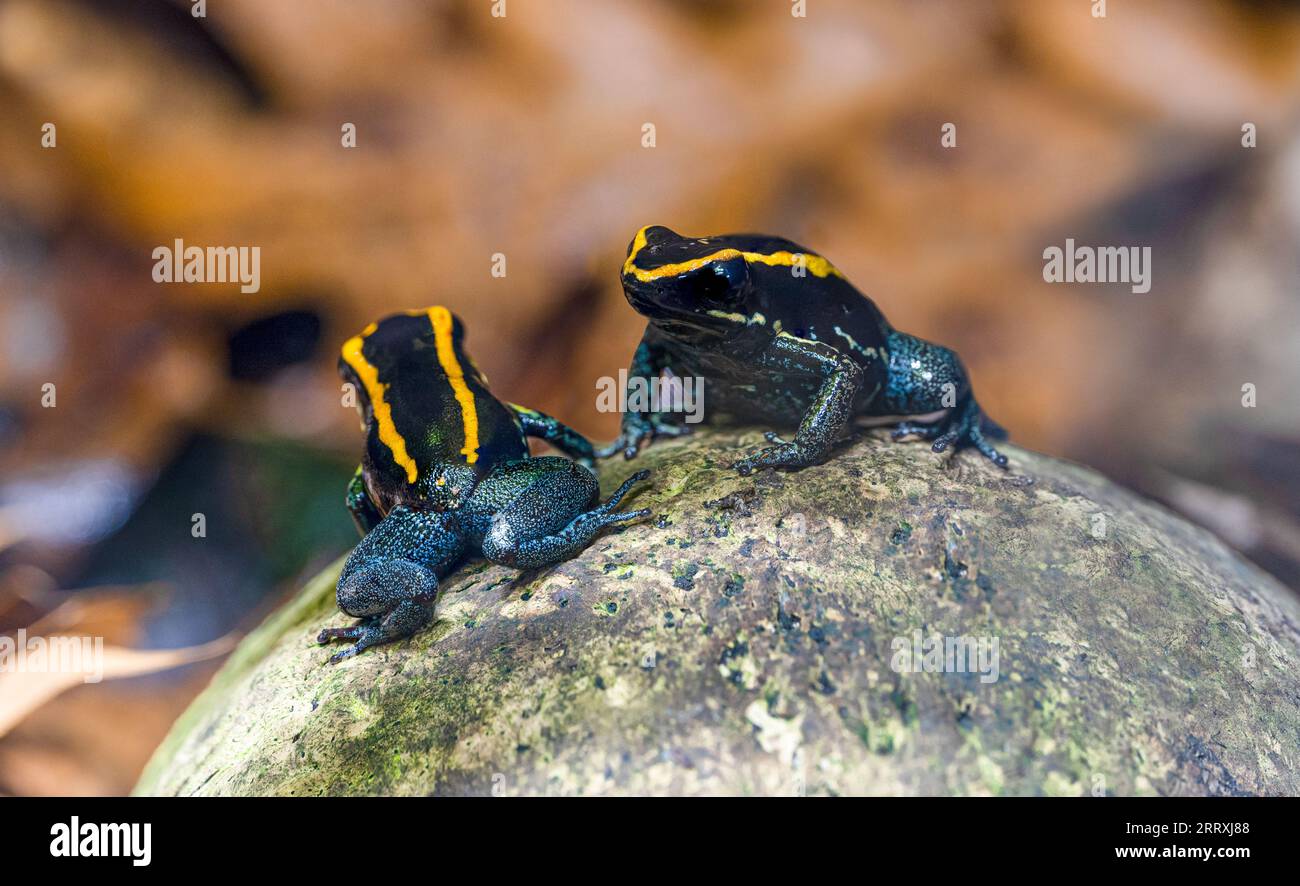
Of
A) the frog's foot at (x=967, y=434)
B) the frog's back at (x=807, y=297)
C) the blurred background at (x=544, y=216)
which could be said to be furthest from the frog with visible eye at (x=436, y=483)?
the blurred background at (x=544, y=216)

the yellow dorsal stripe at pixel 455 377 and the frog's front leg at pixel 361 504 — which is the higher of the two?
the yellow dorsal stripe at pixel 455 377

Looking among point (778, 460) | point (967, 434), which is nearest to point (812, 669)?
point (778, 460)

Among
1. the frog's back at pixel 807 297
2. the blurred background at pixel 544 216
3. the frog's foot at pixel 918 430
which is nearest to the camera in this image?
the frog's back at pixel 807 297

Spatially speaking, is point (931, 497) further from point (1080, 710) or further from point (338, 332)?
point (338, 332)

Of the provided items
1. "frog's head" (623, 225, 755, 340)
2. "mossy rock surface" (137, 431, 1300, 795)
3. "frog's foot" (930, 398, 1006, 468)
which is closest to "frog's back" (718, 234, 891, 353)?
"frog's head" (623, 225, 755, 340)

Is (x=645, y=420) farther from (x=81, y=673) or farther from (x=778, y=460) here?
(x=81, y=673)

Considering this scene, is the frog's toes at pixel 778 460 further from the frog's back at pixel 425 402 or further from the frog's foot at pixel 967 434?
the frog's back at pixel 425 402

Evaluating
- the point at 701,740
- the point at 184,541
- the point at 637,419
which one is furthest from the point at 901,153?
the point at 184,541

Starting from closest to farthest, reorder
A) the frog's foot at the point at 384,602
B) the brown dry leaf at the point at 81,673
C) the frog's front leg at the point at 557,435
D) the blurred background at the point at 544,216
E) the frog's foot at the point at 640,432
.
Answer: the frog's foot at the point at 384,602 < the frog's foot at the point at 640,432 < the frog's front leg at the point at 557,435 < the brown dry leaf at the point at 81,673 < the blurred background at the point at 544,216
